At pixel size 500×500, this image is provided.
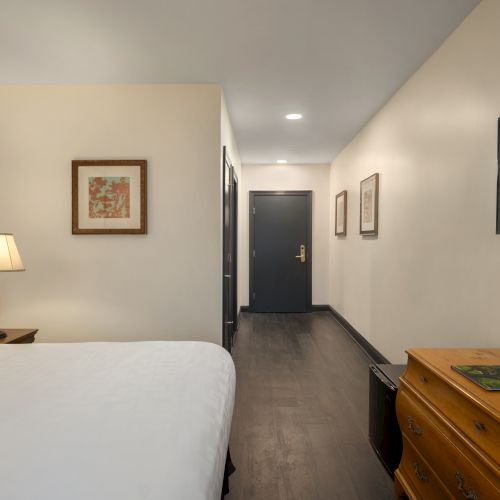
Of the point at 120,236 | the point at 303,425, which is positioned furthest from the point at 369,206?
the point at 120,236

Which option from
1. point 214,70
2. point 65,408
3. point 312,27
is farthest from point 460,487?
point 214,70

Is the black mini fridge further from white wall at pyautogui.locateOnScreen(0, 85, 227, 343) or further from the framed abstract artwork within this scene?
the framed abstract artwork

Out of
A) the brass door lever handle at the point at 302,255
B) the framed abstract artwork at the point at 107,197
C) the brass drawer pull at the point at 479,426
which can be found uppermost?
the framed abstract artwork at the point at 107,197

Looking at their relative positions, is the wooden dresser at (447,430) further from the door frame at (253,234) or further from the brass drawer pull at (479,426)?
the door frame at (253,234)

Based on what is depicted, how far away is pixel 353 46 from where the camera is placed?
2547 mm

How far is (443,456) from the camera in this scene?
4.55 feet

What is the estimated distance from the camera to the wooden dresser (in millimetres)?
1168


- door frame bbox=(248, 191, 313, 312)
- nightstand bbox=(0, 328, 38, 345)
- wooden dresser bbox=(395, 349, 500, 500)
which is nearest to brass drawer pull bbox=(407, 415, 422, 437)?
wooden dresser bbox=(395, 349, 500, 500)

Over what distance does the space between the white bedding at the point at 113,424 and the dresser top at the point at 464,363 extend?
2.69ft

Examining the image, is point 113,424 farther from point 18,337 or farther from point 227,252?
point 227,252

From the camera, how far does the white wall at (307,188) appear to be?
6547 mm

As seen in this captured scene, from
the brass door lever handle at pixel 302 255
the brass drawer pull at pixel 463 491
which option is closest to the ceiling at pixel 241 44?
the brass drawer pull at pixel 463 491

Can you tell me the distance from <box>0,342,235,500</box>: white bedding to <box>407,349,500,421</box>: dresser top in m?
0.82

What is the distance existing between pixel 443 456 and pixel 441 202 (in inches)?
65.4
